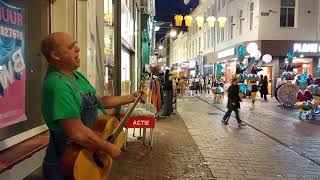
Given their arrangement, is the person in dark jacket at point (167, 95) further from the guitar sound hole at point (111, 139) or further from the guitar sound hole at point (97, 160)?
the guitar sound hole at point (97, 160)

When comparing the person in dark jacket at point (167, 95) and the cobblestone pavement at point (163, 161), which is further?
the person in dark jacket at point (167, 95)

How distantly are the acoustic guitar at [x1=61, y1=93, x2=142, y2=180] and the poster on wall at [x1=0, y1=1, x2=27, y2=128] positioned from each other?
2.11m

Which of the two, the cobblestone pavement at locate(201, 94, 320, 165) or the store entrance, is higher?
the store entrance

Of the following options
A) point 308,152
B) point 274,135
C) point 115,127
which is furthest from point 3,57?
point 274,135

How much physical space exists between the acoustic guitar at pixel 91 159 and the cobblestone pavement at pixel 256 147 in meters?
4.32

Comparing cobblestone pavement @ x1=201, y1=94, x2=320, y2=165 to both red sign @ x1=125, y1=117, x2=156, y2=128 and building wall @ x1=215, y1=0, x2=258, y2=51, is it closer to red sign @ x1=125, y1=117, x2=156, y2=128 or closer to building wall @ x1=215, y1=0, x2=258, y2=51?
red sign @ x1=125, y1=117, x2=156, y2=128

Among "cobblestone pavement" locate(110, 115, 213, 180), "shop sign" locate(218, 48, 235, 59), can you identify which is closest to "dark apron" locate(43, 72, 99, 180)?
"cobblestone pavement" locate(110, 115, 213, 180)

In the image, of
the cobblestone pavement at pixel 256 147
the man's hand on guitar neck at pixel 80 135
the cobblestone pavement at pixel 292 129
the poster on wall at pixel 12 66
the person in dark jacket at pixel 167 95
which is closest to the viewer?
the man's hand on guitar neck at pixel 80 135

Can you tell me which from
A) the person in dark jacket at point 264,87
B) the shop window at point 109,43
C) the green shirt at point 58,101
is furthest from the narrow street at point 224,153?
the person in dark jacket at point 264,87

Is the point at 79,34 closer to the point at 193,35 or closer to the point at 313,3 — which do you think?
the point at 313,3

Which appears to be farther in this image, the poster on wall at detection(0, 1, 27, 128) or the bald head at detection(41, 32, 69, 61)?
the poster on wall at detection(0, 1, 27, 128)

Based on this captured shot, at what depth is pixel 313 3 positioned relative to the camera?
30.3m

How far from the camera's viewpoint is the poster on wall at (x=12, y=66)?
15.6ft

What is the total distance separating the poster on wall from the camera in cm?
475
